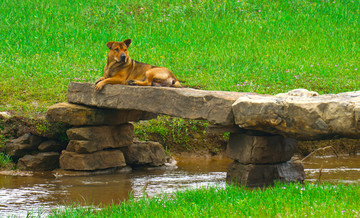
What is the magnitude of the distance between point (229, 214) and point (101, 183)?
3.81m

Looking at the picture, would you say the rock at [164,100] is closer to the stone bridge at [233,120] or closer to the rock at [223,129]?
the stone bridge at [233,120]

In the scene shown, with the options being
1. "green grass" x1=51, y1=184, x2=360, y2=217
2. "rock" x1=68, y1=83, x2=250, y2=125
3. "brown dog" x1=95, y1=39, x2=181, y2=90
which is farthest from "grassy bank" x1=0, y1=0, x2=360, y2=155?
"green grass" x1=51, y1=184, x2=360, y2=217

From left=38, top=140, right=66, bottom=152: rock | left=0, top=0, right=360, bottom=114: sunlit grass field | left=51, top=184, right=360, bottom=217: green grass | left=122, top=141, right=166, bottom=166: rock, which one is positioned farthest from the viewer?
left=0, top=0, right=360, bottom=114: sunlit grass field

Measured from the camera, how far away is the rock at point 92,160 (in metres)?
9.52

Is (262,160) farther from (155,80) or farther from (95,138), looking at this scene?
(95,138)

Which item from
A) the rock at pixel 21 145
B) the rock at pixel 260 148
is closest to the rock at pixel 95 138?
the rock at pixel 21 145

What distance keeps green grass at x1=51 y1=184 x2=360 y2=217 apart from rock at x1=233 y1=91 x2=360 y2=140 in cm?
68

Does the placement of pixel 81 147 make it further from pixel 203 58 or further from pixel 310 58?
pixel 310 58

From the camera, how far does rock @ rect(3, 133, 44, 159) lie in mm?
9977

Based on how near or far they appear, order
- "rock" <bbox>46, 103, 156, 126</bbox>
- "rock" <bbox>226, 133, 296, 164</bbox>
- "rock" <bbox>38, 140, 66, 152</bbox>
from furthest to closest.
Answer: "rock" <bbox>38, 140, 66, 152</bbox> < "rock" <bbox>46, 103, 156, 126</bbox> < "rock" <bbox>226, 133, 296, 164</bbox>

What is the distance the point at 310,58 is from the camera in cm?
1545

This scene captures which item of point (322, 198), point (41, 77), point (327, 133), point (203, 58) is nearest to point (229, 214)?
point (322, 198)

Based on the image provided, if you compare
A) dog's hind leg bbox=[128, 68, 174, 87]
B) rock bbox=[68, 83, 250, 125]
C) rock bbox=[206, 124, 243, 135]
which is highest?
dog's hind leg bbox=[128, 68, 174, 87]

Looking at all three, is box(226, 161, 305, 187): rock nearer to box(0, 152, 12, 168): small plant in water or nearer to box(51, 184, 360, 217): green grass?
box(51, 184, 360, 217): green grass
